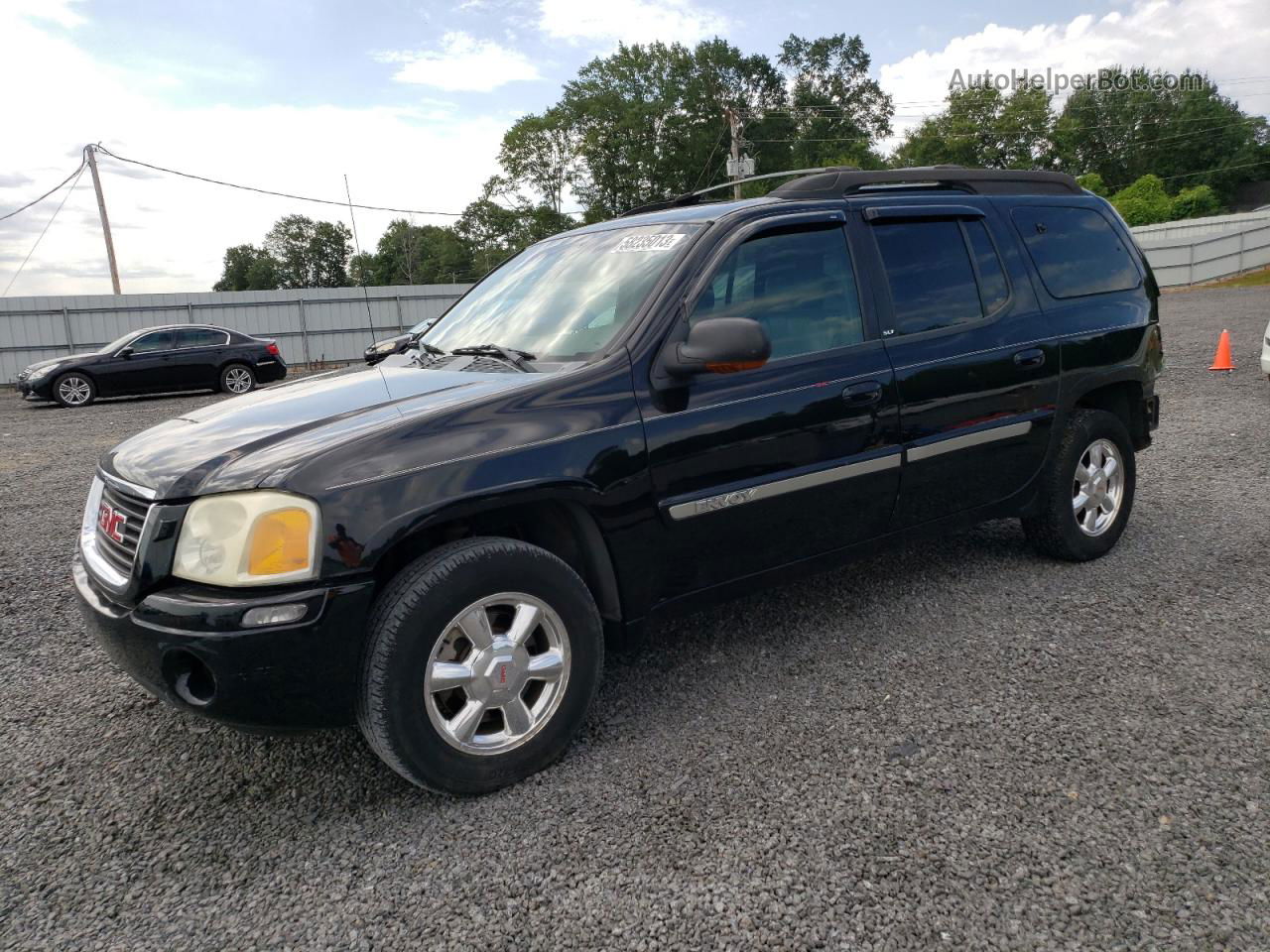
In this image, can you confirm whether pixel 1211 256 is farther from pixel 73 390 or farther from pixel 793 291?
pixel 793 291

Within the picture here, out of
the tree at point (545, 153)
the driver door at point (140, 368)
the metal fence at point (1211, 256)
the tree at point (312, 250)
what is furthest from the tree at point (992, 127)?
the driver door at point (140, 368)

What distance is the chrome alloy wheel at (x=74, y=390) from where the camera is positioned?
1600 cm

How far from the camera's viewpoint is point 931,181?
4.16m

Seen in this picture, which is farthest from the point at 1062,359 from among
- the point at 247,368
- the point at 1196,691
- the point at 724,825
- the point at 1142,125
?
the point at 1142,125

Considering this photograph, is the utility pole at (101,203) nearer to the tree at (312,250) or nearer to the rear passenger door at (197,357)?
the rear passenger door at (197,357)

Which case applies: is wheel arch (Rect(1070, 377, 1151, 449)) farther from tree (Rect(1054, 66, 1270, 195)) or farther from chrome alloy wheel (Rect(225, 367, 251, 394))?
tree (Rect(1054, 66, 1270, 195))

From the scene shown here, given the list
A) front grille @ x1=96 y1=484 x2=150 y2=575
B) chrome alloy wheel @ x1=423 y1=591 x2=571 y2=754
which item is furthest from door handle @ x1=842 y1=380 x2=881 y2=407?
front grille @ x1=96 y1=484 x2=150 y2=575

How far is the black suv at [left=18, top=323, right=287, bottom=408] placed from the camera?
16.0m

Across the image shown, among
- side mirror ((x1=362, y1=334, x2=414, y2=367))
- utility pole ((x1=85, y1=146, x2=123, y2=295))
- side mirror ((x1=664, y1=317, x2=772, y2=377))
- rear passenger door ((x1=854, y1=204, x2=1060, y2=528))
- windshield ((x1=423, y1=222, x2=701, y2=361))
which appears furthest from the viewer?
utility pole ((x1=85, y1=146, x2=123, y2=295))

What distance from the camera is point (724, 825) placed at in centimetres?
256

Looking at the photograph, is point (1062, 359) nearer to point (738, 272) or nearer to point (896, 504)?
point (896, 504)

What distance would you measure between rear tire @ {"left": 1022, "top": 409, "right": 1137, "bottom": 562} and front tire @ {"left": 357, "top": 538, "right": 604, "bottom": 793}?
2.61 meters

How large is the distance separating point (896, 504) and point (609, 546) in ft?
4.52

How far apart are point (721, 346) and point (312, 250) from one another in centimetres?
10224
